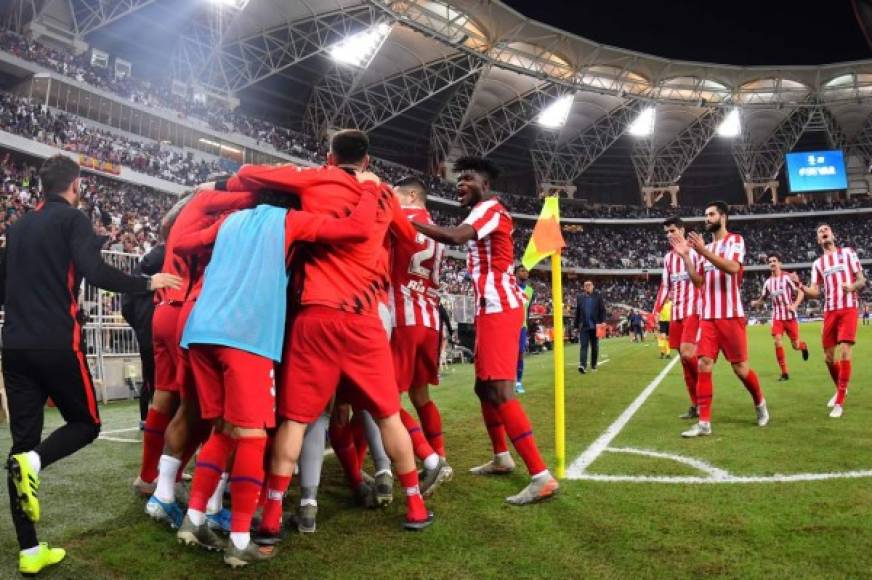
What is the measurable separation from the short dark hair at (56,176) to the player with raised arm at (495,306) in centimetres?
195

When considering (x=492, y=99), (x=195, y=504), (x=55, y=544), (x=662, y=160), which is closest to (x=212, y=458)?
(x=195, y=504)

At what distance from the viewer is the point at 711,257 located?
5668mm

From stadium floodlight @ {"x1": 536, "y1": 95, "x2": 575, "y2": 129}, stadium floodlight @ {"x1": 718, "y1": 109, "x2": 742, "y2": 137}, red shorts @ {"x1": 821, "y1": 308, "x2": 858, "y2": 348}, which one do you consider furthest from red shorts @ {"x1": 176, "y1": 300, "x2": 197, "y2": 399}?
stadium floodlight @ {"x1": 718, "y1": 109, "x2": 742, "y2": 137}

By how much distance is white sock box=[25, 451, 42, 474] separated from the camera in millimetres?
2861

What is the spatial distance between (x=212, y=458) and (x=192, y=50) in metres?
35.3

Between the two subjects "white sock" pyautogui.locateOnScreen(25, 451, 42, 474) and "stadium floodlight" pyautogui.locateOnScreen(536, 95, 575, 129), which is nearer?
"white sock" pyautogui.locateOnScreen(25, 451, 42, 474)

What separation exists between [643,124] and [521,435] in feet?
157

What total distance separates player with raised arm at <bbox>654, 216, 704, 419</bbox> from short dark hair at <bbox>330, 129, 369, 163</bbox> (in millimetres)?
3599

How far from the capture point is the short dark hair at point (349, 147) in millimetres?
3463

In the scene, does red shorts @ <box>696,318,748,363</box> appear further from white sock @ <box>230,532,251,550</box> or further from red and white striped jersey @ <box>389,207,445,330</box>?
white sock @ <box>230,532,251,550</box>

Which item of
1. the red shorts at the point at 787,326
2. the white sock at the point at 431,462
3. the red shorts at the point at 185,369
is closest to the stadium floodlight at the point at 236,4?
the red shorts at the point at 787,326

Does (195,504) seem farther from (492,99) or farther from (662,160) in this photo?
(662,160)

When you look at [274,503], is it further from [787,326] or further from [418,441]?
[787,326]

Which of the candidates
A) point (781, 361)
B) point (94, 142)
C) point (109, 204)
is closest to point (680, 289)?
point (781, 361)
